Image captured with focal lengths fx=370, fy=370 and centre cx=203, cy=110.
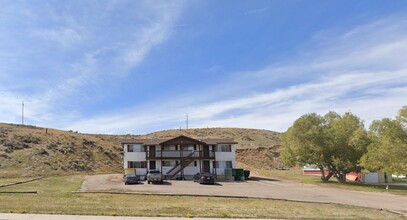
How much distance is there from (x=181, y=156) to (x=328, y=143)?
23070 millimetres

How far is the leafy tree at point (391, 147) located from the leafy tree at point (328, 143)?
706 centimetres

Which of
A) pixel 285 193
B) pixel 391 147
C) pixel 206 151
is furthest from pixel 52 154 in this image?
pixel 391 147

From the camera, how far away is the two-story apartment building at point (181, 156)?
60.2m

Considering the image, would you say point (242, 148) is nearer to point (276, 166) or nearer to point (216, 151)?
point (276, 166)

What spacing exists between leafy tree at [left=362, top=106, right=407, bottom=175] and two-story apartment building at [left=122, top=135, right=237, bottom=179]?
22.6 m

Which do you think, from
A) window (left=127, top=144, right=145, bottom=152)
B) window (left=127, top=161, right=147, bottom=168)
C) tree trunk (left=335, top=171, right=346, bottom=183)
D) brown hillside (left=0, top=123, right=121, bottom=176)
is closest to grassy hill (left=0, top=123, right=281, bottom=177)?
brown hillside (left=0, top=123, right=121, bottom=176)

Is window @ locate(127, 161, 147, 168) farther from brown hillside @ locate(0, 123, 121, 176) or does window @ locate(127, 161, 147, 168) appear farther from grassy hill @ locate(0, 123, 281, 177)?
brown hillside @ locate(0, 123, 121, 176)

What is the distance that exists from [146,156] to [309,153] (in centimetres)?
2604

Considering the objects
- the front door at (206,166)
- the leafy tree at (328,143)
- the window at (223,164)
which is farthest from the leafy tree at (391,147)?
the front door at (206,166)

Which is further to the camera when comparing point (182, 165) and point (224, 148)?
point (224, 148)

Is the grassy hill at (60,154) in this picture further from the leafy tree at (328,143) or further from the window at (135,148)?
the leafy tree at (328,143)

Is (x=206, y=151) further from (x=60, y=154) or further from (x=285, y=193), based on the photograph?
(x=60, y=154)

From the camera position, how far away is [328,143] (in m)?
56.5

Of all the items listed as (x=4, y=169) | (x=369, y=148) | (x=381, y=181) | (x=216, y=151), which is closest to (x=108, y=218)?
(x=369, y=148)
